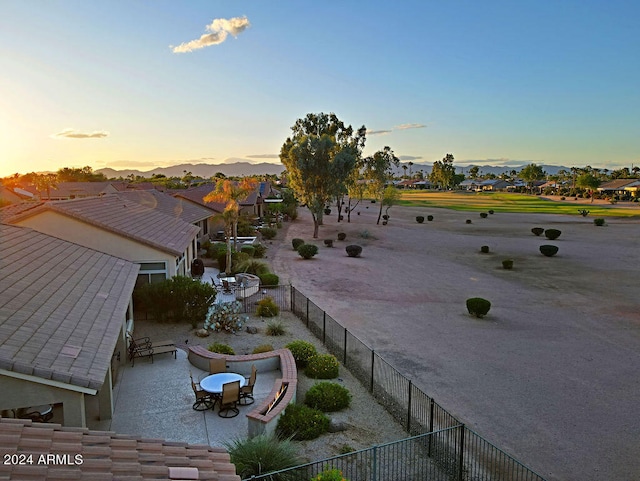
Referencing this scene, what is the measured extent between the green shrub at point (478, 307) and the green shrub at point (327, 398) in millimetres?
12091

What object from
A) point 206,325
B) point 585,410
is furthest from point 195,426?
point 585,410

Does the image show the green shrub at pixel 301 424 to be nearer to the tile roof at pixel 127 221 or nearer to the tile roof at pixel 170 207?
the tile roof at pixel 127 221

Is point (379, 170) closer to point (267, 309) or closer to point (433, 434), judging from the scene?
point (267, 309)

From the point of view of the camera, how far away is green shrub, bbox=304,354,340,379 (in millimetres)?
14711

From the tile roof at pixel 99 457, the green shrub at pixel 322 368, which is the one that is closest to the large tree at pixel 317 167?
the green shrub at pixel 322 368

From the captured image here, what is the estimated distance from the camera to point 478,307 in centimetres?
2292

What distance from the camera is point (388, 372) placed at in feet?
51.7

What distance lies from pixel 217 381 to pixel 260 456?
12.2ft

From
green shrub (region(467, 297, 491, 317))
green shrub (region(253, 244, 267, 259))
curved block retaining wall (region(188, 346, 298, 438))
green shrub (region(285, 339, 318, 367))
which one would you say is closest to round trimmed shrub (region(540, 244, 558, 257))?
green shrub (region(467, 297, 491, 317))

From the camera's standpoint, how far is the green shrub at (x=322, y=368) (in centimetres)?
1471

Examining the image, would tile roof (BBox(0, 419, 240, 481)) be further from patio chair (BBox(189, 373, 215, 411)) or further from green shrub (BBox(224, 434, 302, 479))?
patio chair (BBox(189, 373, 215, 411))

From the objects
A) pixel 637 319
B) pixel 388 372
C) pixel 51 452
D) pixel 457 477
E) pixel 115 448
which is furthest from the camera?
pixel 637 319

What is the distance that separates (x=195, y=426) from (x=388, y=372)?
713 cm

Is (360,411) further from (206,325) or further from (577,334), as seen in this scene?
(577,334)
